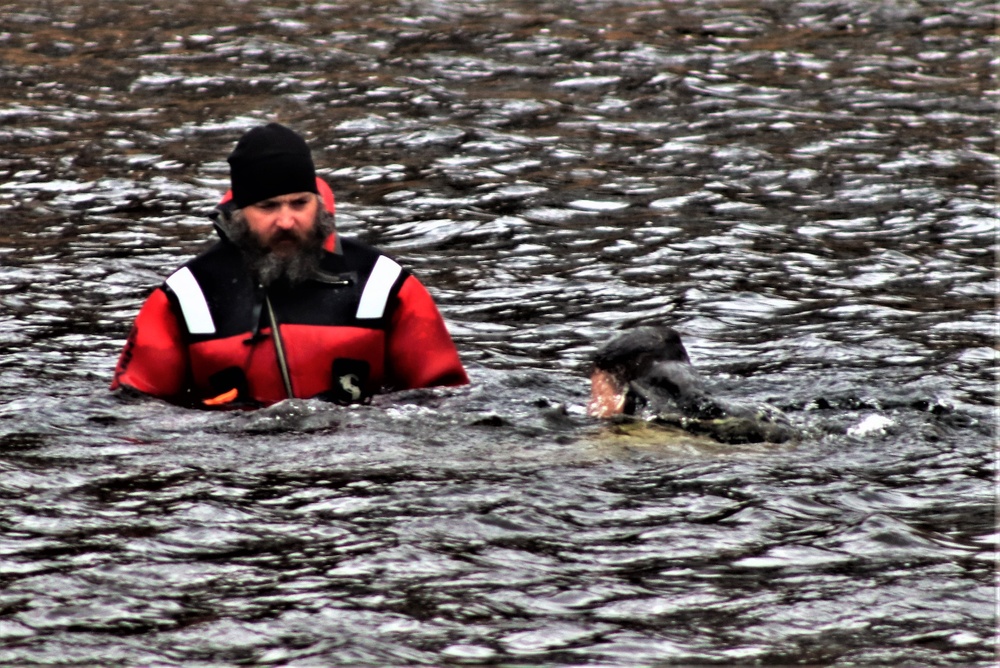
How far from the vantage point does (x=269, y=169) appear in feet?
27.8

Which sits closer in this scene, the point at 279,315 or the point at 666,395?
the point at 666,395

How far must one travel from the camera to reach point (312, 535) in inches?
264

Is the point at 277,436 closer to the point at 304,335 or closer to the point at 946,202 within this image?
the point at 304,335

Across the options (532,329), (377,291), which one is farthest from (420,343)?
(532,329)

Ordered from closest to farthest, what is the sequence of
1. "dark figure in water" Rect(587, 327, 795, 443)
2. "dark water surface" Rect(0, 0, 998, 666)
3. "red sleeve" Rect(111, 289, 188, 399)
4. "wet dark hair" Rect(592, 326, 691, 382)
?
"dark water surface" Rect(0, 0, 998, 666) < "dark figure in water" Rect(587, 327, 795, 443) < "wet dark hair" Rect(592, 326, 691, 382) < "red sleeve" Rect(111, 289, 188, 399)

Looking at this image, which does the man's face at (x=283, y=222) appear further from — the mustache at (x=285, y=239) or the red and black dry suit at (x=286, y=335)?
the red and black dry suit at (x=286, y=335)

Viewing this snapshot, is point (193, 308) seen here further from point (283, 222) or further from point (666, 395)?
point (666, 395)

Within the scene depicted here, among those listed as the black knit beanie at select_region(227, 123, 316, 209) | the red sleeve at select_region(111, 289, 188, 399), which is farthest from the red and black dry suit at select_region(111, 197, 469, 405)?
the black knit beanie at select_region(227, 123, 316, 209)

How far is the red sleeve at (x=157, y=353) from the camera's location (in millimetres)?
8359

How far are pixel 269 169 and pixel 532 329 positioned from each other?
314cm

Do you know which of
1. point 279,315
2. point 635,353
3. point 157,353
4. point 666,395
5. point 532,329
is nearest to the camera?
point 666,395

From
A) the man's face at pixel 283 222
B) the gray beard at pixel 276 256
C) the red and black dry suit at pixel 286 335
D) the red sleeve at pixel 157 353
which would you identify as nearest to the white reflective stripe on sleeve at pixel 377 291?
the red and black dry suit at pixel 286 335

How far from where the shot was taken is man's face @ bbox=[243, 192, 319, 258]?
8.46 m

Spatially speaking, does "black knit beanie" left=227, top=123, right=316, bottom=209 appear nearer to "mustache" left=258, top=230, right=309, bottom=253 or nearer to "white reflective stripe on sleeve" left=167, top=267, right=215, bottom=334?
"mustache" left=258, top=230, right=309, bottom=253
